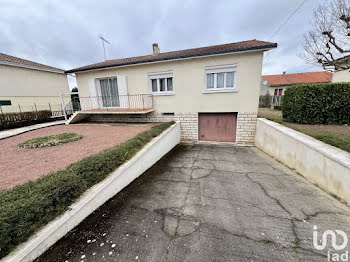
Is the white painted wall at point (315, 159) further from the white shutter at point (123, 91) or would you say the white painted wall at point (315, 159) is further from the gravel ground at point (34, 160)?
the white shutter at point (123, 91)

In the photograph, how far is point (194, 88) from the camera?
24.1 feet

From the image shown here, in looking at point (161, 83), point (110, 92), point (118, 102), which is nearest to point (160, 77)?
point (161, 83)

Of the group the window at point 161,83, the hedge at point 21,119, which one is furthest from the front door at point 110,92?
the hedge at point 21,119

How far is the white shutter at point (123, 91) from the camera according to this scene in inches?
327

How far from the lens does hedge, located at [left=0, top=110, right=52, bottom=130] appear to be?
8252 mm

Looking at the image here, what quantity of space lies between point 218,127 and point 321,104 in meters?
4.81

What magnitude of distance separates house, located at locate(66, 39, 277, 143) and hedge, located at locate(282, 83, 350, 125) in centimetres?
227

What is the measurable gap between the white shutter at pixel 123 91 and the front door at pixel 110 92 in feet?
1.73

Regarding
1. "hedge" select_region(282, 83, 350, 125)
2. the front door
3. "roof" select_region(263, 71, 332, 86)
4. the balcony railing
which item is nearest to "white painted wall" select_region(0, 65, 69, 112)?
the balcony railing

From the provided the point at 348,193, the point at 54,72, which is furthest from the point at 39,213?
the point at 54,72

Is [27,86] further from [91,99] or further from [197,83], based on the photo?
[197,83]

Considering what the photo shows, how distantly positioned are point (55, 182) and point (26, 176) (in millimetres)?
1309

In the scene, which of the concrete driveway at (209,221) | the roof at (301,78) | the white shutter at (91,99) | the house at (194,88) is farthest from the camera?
the roof at (301,78)

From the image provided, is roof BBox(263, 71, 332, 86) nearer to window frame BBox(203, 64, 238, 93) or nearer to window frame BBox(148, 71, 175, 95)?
window frame BBox(203, 64, 238, 93)
